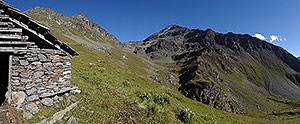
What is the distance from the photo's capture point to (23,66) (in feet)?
28.5

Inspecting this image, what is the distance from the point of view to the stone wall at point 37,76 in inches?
332

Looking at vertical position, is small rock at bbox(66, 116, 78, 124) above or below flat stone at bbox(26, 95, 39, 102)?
below

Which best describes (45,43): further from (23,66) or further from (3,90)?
(3,90)

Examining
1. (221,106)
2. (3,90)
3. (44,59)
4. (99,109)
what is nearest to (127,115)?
(99,109)

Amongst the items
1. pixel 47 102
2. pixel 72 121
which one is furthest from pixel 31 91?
pixel 72 121

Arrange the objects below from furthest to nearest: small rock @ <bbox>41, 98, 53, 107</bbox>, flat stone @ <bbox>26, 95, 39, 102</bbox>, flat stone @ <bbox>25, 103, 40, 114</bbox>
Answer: small rock @ <bbox>41, 98, 53, 107</bbox>, flat stone @ <bbox>26, 95, 39, 102</bbox>, flat stone @ <bbox>25, 103, 40, 114</bbox>

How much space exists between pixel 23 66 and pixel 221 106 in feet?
272

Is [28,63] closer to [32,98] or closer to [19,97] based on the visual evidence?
[19,97]

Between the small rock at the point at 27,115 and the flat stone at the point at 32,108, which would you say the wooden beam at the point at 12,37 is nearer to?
the flat stone at the point at 32,108

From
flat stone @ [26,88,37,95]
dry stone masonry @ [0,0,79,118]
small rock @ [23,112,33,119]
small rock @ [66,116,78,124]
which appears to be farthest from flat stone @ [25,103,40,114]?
small rock @ [66,116,78,124]

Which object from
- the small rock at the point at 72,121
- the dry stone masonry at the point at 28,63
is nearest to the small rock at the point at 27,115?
the dry stone masonry at the point at 28,63

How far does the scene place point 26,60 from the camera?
8.84 m

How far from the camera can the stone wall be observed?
842 centimetres

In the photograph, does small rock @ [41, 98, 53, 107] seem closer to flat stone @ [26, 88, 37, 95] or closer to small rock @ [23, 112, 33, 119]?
flat stone @ [26, 88, 37, 95]
